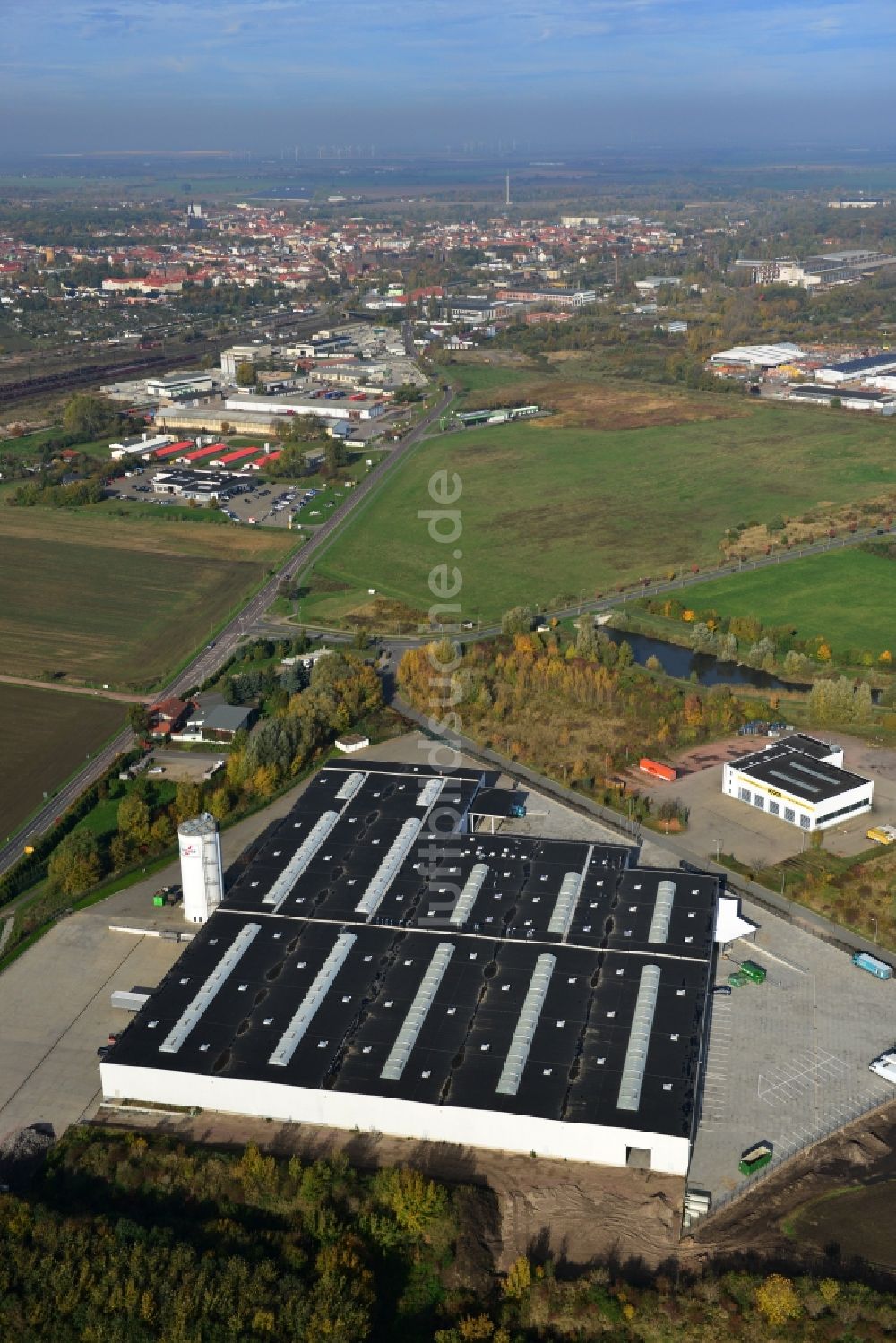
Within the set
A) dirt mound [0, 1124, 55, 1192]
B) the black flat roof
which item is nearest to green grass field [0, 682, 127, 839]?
the black flat roof

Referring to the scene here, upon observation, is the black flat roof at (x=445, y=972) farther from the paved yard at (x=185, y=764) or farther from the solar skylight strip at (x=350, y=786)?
the paved yard at (x=185, y=764)

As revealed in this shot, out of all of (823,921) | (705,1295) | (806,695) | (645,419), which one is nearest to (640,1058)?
(705,1295)

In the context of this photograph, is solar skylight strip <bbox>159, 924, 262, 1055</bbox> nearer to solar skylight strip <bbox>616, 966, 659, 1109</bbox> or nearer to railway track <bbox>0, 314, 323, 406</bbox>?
solar skylight strip <bbox>616, 966, 659, 1109</bbox>

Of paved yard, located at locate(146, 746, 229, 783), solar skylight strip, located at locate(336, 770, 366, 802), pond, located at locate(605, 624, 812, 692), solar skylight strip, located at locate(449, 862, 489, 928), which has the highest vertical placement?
solar skylight strip, located at locate(336, 770, 366, 802)

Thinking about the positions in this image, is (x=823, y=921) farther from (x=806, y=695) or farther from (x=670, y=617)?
(x=670, y=617)

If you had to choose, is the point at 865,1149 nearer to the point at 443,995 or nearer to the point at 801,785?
the point at 443,995

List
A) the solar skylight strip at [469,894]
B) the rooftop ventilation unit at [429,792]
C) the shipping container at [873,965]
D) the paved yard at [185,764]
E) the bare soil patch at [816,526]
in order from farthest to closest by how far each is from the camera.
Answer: the bare soil patch at [816,526]
the paved yard at [185,764]
the rooftop ventilation unit at [429,792]
the solar skylight strip at [469,894]
the shipping container at [873,965]

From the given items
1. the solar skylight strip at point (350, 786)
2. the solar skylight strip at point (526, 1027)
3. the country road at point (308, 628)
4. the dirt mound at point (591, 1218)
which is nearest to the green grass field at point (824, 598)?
the country road at point (308, 628)
